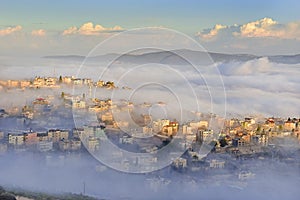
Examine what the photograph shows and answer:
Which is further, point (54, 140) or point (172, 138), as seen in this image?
point (54, 140)

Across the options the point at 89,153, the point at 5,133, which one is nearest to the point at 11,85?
the point at 5,133

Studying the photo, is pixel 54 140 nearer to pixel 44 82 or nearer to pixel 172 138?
pixel 172 138

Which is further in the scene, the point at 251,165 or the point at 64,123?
the point at 64,123

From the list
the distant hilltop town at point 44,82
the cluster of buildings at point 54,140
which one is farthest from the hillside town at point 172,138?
the distant hilltop town at point 44,82

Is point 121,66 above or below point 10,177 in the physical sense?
above

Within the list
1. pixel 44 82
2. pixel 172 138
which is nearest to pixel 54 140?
pixel 172 138

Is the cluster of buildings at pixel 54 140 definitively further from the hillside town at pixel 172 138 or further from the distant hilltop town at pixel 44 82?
the distant hilltop town at pixel 44 82

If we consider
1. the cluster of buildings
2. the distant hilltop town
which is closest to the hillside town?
the cluster of buildings

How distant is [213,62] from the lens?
356 inches

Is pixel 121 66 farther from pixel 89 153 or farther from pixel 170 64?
pixel 89 153

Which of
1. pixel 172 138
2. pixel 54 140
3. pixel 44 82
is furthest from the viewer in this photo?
pixel 44 82

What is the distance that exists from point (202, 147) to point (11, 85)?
6066 millimetres

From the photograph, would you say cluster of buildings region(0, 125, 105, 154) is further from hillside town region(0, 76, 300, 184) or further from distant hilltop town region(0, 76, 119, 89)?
distant hilltop town region(0, 76, 119, 89)

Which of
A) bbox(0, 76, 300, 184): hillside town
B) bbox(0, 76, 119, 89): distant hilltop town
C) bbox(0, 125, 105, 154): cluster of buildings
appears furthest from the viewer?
bbox(0, 76, 119, 89): distant hilltop town
